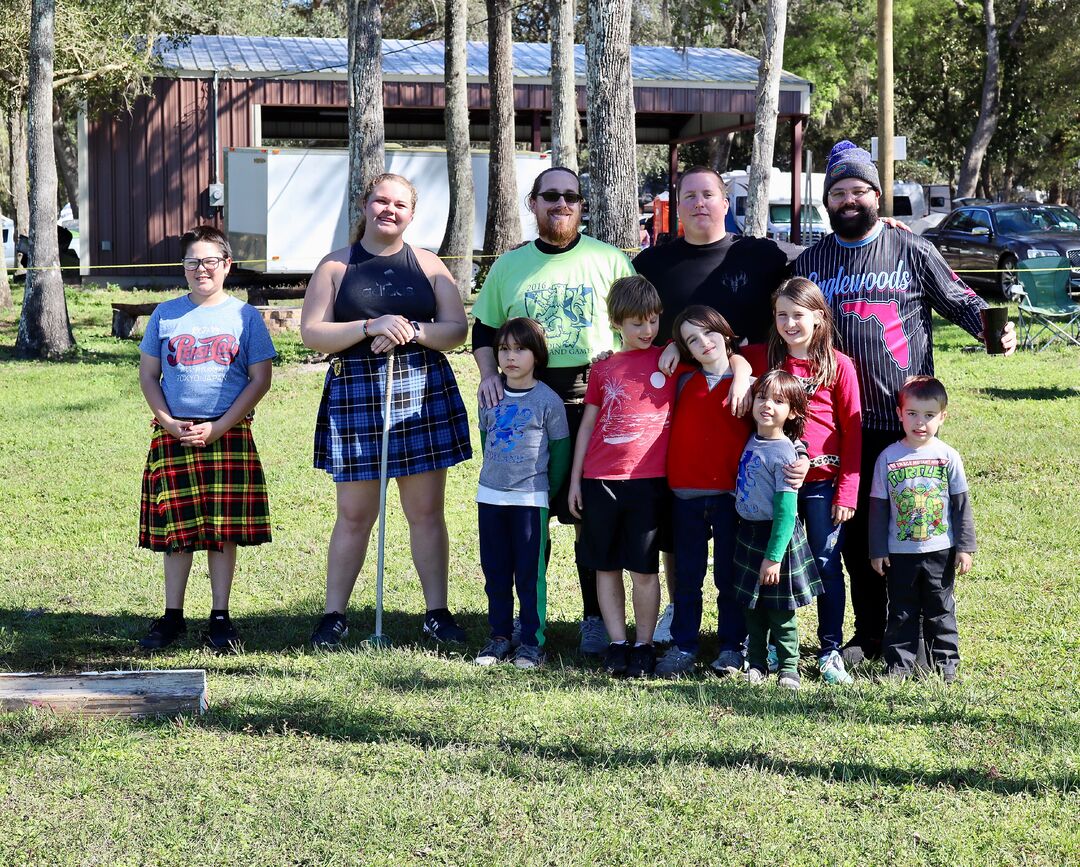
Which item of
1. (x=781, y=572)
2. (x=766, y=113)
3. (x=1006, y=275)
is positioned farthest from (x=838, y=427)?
(x=1006, y=275)

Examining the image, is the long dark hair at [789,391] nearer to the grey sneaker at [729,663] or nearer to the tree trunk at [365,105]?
the grey sneaker at [729,663]

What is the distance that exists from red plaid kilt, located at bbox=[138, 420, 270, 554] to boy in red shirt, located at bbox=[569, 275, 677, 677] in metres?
1.42

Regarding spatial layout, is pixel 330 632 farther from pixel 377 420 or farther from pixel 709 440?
pixel 709 440

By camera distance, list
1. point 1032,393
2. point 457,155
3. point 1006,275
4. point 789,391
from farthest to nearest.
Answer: point 1006,275 < point 457,155 < point 1032,393 < point 789,391

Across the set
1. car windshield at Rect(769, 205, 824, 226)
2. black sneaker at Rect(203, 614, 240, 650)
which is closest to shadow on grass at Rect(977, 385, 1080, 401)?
black sneaker at Rect(203, 614, 240, 650)

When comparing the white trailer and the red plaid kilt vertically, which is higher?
the white trailer

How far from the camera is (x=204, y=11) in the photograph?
26.4 metres

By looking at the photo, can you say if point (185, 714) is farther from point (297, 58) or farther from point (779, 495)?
point (297, 58)

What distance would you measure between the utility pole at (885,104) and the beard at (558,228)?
10.6m

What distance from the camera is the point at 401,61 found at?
24.7 metres

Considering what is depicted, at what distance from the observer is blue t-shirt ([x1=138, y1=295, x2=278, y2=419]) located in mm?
5012

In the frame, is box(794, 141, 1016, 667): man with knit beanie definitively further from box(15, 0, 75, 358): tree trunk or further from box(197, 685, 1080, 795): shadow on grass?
box(15, 0, 75, 358): tree trunk

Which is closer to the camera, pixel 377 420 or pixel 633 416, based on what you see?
pixel 633 416

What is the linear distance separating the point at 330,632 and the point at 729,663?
1607 mm
